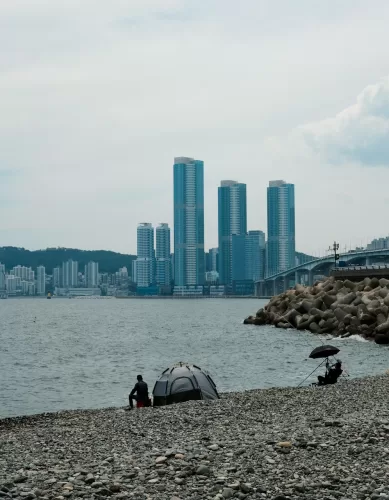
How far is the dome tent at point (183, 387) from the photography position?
20.5 meters

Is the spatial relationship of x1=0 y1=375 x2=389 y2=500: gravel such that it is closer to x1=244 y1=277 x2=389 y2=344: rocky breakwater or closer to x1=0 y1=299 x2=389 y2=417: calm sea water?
x1=0 y1=299 x2=389 y2=417: calm sea water

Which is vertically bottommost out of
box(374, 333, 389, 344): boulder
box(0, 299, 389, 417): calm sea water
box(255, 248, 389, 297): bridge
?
box(0, 299, 389, 417): calm sea water

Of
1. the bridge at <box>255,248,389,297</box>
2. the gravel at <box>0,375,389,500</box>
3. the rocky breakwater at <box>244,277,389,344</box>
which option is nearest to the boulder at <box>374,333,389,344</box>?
the rocky breakwater at <box>244,277,389,344</box>

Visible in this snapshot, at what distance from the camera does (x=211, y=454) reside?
11102 millimetres

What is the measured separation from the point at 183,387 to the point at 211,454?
381 inches

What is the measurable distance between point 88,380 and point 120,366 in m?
5.73

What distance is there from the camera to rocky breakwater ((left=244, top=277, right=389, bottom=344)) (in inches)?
1898

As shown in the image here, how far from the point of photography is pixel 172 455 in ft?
36.5

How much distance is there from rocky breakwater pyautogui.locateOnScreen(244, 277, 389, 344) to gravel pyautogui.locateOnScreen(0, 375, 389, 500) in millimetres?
30903

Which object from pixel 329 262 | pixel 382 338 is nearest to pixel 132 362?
pixel 382 338

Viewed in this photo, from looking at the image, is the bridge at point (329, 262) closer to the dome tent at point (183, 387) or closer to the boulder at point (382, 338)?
the boulder at point (382, 338)

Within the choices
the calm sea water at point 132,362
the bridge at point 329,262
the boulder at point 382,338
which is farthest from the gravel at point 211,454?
the bridge at point 329,262

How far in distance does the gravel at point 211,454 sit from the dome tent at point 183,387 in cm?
304

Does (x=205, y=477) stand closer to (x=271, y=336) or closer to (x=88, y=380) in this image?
(x=88, y=380)
